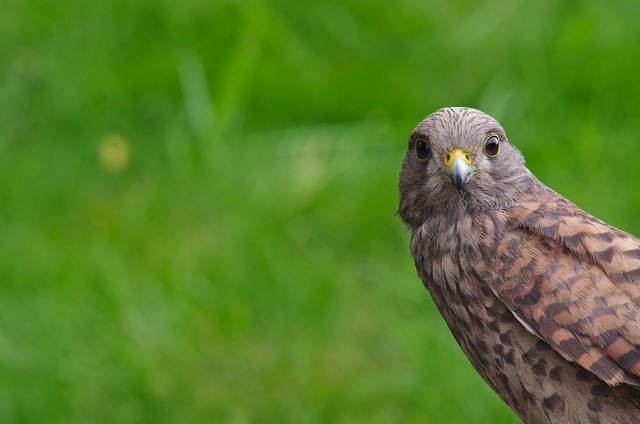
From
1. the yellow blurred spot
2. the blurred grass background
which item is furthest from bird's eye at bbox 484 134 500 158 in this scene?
the yellow blurred spot

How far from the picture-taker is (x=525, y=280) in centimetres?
321

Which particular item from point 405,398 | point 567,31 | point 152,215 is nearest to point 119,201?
point 152,215

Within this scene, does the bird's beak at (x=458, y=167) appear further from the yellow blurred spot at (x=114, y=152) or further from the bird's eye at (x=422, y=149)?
the yellow blurred spot at (x=114, y=152)

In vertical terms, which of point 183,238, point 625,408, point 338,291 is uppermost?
point 183,238

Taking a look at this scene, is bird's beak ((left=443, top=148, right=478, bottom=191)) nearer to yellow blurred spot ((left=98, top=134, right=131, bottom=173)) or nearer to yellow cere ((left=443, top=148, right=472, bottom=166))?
yellow cere ((left=443, top=148, right=472, bottom=166))

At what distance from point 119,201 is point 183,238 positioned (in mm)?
475

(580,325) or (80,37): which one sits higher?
(80,37)

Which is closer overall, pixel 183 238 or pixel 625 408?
pixel 625 408

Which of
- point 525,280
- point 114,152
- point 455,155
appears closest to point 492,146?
point 455,155

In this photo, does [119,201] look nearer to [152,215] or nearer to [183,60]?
[152,215]

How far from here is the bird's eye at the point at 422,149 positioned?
354 centimetres

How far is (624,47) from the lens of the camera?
6238 millimetres

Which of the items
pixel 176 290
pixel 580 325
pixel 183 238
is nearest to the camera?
pixel 580 325

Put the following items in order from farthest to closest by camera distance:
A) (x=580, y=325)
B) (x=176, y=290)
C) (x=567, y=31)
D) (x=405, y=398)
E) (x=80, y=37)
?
1. (x=80, y=37)
2. (x=567, y=31)
3. (x=176, y=290)
4. (x=405, y=398)
5. (x=580, y=325)
